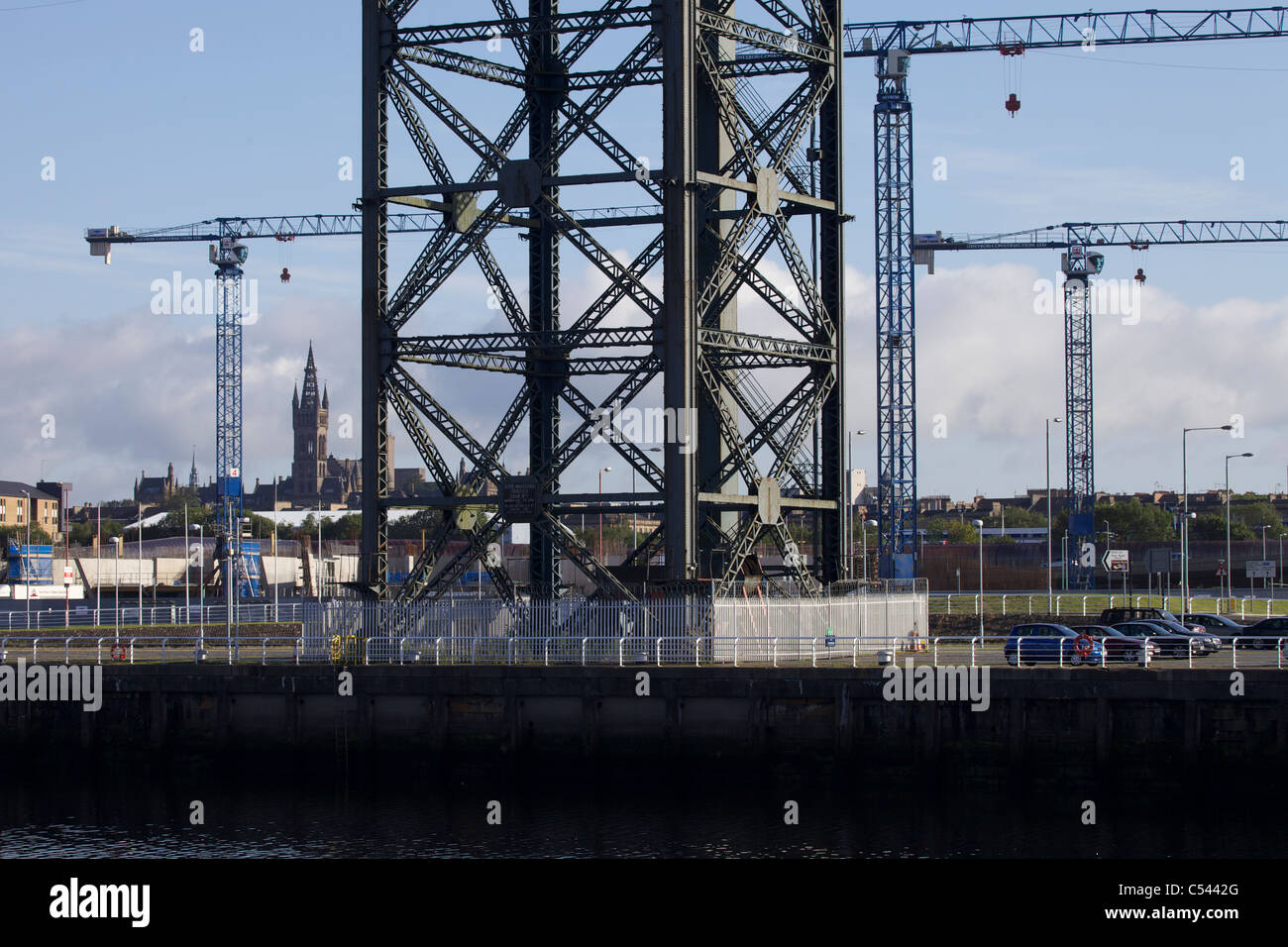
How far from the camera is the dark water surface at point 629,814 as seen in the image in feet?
131

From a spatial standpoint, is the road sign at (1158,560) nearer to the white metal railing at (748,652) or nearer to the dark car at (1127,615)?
the dark car at (1127,615)

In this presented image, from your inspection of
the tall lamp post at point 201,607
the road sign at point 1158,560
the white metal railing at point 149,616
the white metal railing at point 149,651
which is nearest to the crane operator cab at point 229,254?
the tall lamp post at point 201,607

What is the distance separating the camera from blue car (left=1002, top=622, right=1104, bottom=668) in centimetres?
4750

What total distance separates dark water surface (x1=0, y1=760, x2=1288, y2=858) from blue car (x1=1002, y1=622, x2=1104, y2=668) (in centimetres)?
425

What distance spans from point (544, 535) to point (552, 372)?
17.7ft

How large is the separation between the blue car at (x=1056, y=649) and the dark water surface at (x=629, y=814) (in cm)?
425

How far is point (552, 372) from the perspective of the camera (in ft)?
183

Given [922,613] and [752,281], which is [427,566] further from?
[922,613]

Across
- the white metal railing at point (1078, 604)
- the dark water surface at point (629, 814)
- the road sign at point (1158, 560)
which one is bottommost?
the dark water surface at point (629, 814)

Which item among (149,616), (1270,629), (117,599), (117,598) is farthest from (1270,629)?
(149,616)

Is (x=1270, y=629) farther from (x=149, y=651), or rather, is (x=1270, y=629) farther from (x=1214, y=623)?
(x=149, y=651)

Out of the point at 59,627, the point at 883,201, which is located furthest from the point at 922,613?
the point at 883,201
